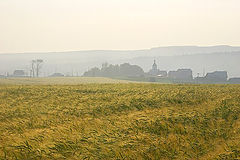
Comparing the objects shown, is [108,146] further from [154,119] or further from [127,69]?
[127,69]

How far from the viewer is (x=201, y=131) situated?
377 inches

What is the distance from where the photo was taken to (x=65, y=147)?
8.09 meters

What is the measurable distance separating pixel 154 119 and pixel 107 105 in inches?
223

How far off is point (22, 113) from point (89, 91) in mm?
11869

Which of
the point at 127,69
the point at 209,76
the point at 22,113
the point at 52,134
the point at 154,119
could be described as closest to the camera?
the point at 52,134

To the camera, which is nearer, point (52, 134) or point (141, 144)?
point (141, 144)

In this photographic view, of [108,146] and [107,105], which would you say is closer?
[108,146]

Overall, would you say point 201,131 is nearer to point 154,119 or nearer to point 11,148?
point 154,119

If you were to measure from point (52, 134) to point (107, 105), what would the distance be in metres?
6.87

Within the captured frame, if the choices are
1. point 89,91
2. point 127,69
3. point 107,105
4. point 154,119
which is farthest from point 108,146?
point 127,69

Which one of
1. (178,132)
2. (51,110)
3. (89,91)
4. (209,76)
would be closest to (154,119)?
(178,132)

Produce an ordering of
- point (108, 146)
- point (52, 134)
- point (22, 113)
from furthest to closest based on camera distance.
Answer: point (22, 113) < point (52, 134) < point (108, 146)

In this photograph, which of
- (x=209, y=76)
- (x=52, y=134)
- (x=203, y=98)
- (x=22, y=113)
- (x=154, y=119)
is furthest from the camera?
(x=209, y=76)

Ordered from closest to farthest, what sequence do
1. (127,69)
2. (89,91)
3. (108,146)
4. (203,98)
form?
(108,146) → (203,98) → (89,91) → (127,69)
